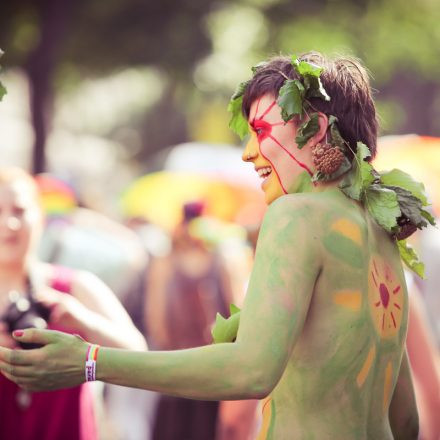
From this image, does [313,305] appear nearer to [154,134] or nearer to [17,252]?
[17,252]

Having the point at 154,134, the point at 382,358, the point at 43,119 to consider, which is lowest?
the point at 382,358

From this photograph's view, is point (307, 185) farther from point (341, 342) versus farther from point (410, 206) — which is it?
point (341, 342)

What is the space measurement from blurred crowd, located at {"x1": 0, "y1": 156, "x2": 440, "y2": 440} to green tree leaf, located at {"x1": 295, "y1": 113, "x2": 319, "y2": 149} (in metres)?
1.43

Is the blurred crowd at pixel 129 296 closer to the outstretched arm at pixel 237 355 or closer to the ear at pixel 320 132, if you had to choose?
the outstretched arm at pixel 237 355

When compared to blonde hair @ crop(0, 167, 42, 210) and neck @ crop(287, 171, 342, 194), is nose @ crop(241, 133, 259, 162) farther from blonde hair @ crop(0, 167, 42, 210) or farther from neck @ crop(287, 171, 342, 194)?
blonde hair @ crop(0, 167, 42, 210)

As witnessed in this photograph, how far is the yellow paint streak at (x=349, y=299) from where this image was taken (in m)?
2.33

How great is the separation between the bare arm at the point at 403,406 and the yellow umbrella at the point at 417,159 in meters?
4.31

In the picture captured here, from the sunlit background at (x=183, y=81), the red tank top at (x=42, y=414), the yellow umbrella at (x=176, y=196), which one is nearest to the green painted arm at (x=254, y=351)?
the red tank top at (x=42, y=414)

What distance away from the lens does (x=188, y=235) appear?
7562 millimetres

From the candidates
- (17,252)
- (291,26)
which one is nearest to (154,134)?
(291,26)

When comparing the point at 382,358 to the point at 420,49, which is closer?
the point at 382,358

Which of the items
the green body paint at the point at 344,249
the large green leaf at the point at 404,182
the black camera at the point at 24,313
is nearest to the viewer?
the green body paint at the point at 344,249

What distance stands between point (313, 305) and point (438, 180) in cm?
508

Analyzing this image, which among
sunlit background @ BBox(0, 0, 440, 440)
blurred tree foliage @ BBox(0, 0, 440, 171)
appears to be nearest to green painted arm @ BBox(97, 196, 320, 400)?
sunlit background @ BBox(0, 0, 440, 440)
